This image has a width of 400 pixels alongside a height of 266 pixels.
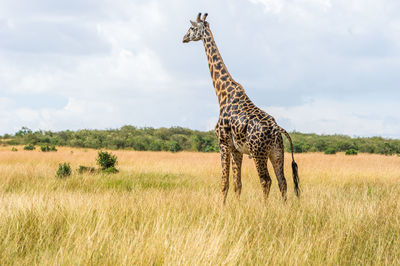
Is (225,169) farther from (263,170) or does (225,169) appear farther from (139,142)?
(139,142)

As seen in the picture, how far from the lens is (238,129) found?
612cm

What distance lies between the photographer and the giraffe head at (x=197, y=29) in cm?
735

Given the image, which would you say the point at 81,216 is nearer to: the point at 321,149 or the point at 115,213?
the point at 115,213

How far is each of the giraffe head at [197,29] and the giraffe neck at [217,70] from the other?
0.10 m

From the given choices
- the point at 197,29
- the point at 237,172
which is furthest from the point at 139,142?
the point at 237,172

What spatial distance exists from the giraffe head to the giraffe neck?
0.10m

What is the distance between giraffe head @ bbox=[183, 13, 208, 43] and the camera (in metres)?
7.35

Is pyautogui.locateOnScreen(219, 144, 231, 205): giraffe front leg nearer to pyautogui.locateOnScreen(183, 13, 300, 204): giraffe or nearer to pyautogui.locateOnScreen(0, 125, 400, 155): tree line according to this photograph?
pyautogui.locateOnScreen(183, 13, 300, 204): giraffe

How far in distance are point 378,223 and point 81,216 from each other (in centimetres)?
422

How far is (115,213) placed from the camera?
17.2 ft

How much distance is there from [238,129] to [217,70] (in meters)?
1.63

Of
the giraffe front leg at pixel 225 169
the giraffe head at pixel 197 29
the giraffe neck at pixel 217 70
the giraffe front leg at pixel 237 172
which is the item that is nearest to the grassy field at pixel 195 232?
the giraffe front leg at pixel 225 169

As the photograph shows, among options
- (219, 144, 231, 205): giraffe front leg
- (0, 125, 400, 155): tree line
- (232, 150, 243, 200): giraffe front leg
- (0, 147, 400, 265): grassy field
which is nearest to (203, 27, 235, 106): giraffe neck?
(219, 144, 231, 205): giraffe front leg

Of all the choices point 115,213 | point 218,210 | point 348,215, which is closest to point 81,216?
point 115,213
